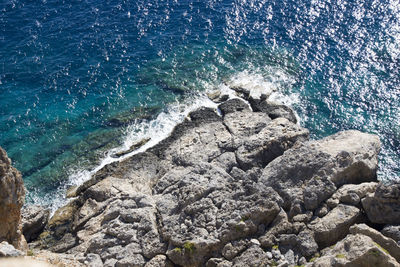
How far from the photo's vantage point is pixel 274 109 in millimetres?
51969

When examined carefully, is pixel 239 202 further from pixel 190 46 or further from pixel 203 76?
pixel 190 46

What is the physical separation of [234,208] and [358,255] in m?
11.2

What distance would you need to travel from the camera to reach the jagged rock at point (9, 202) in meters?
32.1

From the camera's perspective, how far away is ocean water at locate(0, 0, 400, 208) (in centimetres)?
A: 5144

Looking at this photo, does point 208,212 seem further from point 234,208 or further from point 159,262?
point 159,262

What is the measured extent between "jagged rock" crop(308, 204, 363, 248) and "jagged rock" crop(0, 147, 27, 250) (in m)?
23.4

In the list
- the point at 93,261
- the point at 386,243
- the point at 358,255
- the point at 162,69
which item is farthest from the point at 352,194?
the point at 162,69

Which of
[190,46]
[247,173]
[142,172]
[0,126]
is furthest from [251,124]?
[0,126]

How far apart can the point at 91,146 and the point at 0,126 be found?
12349 mm

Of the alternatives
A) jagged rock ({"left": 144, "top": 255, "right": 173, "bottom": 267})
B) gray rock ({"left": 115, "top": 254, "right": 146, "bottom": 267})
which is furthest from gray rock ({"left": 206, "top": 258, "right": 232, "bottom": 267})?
gray rock ({"left": 115, "top": 254, "right": 146, "bottom": 267})

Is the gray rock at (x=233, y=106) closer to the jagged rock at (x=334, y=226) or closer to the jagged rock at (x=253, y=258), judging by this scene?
the jagged rock at (x=334, y=226)

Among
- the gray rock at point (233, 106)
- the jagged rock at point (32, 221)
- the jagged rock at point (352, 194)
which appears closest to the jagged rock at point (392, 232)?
the jagged rock at point (352, 194)

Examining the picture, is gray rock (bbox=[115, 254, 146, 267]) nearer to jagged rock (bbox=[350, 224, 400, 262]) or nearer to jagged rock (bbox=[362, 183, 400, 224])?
jagged rock (bbox=[350, 224, 400, 262])

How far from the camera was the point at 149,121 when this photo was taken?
5403 centimetres
